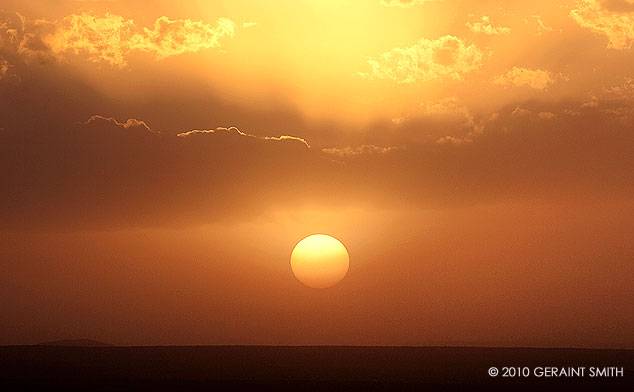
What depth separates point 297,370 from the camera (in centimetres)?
6456

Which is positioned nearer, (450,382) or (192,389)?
(192,389)

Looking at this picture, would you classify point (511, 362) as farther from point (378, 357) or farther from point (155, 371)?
point (155, 371)

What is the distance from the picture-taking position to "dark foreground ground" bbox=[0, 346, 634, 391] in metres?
49.5

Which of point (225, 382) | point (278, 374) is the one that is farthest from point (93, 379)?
point (278, 374)

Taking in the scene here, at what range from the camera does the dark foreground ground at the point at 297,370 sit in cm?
4953

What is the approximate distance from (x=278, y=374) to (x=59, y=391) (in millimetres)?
18994

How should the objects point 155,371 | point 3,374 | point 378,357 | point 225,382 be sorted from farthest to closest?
point 378,357 → point 155,371 → point 3,374 → point 225,382

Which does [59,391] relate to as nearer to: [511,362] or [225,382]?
[225,382]

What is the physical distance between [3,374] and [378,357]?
36.2 metres

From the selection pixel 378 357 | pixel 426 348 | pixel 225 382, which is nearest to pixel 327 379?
pixel 225 382

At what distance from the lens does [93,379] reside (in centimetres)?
5431

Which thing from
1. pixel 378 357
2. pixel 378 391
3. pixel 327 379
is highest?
pixel 378 357

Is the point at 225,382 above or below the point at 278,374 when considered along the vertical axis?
below

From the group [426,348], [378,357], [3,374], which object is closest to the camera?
[3,374]
